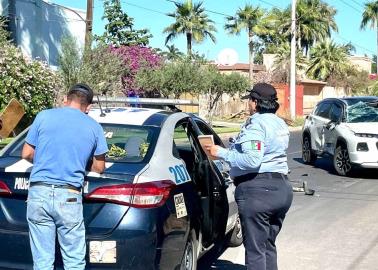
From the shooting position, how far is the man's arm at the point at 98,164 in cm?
429

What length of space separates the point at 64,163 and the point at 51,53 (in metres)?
28.2

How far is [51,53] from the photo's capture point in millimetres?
31281

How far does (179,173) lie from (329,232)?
359cm

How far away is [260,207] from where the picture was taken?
4402 mm

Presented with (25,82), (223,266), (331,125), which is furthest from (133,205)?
(25,82)

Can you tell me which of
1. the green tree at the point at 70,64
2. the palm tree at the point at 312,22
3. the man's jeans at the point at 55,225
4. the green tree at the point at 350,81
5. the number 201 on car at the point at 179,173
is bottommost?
the man's jeans at the point at 55,225

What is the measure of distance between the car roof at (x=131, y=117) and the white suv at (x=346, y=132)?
784 cm

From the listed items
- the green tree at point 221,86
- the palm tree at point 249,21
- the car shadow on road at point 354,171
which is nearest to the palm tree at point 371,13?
the palm tree at point 249,21

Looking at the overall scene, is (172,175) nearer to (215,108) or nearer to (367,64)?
(215,108)

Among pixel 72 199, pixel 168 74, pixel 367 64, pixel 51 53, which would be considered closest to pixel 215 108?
pixel 168 74

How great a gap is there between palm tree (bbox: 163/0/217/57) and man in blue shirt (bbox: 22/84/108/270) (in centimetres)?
5019

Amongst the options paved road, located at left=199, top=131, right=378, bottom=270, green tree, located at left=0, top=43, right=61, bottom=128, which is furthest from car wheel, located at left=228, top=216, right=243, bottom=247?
green tree, located at left=0, top=43, right=61, bottom=128

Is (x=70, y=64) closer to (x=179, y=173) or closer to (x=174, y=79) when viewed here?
(x=174, y=79)

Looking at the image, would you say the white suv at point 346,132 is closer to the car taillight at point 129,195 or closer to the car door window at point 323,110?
the car door window at point 323,110
